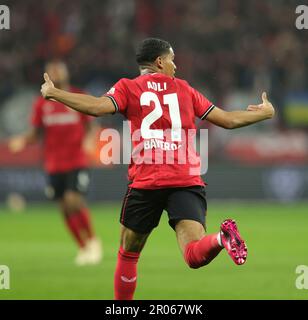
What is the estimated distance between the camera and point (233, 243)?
246 inches

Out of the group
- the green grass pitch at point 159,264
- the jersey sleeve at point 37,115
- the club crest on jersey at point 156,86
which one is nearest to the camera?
the club crest on jersey at point 156,86

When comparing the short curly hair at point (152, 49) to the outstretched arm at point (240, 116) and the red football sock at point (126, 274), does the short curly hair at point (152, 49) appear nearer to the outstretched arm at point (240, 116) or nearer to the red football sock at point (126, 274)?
the outstretched arm at point (240, 116)

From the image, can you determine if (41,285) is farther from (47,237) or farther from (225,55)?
(225,55)

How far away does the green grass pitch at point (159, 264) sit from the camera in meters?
8.35

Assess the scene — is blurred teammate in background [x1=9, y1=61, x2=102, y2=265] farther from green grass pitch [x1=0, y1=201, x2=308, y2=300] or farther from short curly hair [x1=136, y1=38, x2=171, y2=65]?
short curly hair [x1=136, y1=38, x2=171, y2=65]

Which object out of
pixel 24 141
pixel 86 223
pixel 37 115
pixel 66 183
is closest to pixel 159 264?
pixel 86 223

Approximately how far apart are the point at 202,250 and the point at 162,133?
94 centimetres

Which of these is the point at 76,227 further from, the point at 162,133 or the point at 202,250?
the point at 202,250

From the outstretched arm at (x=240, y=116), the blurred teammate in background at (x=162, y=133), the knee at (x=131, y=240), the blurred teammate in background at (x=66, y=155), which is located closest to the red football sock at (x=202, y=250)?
the blurred teammate in background at (x=162, y=133)

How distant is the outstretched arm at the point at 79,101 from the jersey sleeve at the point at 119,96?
0.06 meters

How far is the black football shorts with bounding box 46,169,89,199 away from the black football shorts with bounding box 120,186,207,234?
4613 mm

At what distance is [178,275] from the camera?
9.66m

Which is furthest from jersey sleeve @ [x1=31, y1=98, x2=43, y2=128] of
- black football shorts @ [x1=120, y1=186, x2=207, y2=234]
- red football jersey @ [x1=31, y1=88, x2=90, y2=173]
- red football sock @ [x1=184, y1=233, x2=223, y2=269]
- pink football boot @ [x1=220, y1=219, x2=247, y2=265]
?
pink football boot @ [x1=220, y1=219, x2=247, y2=265]

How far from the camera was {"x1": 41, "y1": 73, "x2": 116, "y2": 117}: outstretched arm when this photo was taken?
21.5 feet
